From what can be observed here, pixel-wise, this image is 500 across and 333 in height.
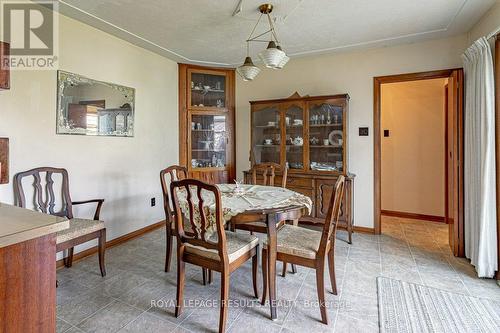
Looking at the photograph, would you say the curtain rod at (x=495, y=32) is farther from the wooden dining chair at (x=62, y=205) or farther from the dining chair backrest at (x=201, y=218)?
the wooden dining chair at (x=62, y=205)

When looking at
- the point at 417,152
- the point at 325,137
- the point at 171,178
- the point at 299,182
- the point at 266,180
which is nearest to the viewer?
the point at 171,178

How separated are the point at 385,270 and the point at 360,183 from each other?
1.37 metres

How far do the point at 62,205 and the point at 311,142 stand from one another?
2940 mm

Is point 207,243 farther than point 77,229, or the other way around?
point 77,229

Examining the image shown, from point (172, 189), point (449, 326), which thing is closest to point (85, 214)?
point (172, 189)

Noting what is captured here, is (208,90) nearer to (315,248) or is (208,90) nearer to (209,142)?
(209,142)

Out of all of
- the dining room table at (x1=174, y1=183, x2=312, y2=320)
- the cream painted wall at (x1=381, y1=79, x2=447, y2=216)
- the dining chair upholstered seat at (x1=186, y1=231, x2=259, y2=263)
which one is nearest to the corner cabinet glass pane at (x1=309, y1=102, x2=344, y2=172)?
the cream painted wall at (x1=381, y1=79, x2=447, y2=216)

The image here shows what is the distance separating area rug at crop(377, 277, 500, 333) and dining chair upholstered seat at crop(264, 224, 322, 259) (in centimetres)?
64

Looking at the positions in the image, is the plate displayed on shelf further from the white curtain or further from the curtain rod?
the curtain rod

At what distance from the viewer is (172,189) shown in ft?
5.83

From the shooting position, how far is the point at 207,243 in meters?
1.71

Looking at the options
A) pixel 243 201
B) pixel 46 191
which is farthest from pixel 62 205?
pixel 243 201

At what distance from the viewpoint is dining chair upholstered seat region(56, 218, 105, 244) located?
2.11 meters

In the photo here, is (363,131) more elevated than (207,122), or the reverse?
(207,122)
